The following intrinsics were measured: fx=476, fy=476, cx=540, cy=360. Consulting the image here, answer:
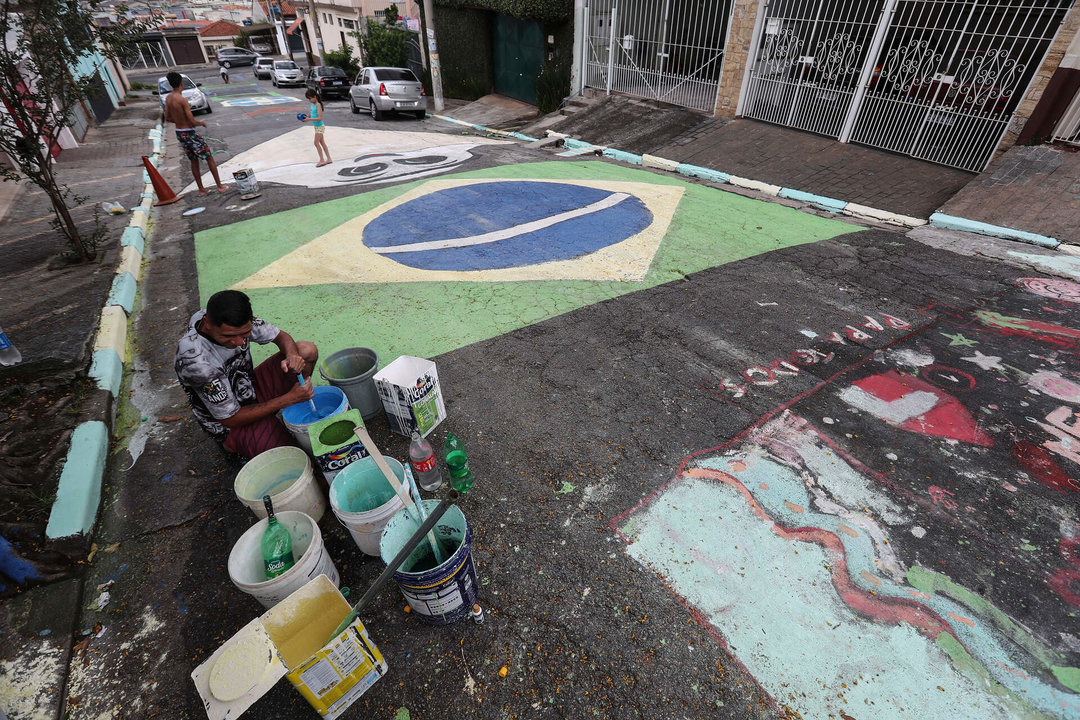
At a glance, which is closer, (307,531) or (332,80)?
(307,531)

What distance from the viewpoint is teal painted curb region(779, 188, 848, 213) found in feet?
26.6

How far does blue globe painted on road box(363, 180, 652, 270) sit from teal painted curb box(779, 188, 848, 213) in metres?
2.86

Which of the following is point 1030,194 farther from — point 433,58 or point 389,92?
point 433,58

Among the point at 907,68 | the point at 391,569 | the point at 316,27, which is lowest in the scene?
the point at 391,569

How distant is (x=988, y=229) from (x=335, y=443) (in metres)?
9.00

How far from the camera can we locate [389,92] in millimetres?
16484

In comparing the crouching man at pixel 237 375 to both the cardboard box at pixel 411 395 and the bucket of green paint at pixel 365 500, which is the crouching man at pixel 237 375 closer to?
the cardboard box at pixel 411 395

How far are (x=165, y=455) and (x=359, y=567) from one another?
2.06 metres

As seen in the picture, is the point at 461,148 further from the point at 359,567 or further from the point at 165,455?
the point at 359,567

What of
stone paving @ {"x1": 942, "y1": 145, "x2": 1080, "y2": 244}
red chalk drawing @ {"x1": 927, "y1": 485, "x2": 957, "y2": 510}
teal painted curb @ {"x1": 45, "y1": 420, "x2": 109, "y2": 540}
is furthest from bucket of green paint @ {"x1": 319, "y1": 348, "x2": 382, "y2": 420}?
stone paving @ {"x1": 942, "y1": 145, "x2": 1080, "y2": 244}

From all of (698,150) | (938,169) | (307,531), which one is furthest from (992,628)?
(698,150)

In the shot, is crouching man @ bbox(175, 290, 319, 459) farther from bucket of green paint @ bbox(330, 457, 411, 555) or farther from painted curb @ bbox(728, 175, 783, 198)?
Answer: painted curb @ bbox(728, 175, 783, 198)

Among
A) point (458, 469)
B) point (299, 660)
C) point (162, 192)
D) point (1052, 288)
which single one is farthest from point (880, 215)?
point (162, 192)

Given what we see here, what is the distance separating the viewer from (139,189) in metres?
9.98
